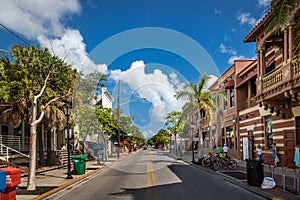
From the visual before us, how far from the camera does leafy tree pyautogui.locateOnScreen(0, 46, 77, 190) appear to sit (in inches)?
525

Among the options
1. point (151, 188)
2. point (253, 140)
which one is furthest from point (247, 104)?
point (151, 188)

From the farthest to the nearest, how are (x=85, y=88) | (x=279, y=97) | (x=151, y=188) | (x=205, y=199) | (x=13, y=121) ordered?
(x=85, y=88) < (x=13, y=121) < (x=279, y=97) < (x=151, y=188) < (x=205, y=199)

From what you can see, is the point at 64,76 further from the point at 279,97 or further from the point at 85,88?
the point at 279,97

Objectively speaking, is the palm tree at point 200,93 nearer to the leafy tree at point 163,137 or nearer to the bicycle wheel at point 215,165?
the bicycle wheel at point 215,165

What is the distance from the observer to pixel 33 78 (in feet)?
50.2

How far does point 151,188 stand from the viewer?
13.2 meters

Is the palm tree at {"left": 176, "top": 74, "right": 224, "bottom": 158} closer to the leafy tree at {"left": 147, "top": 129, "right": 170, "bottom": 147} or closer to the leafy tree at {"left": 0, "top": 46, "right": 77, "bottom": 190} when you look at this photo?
the leafy tree at {"left": 0, "top": 46, "right": 77, "bottom": 190}

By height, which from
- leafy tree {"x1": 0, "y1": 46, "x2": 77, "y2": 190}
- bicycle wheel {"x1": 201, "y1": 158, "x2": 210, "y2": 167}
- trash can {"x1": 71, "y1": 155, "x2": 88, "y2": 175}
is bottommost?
bicycle wheel {"x1": 201, "y1": 158, "x2": 210, "y2": 167}

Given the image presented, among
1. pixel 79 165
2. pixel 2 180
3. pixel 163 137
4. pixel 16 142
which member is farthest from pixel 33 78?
pixel 163 137

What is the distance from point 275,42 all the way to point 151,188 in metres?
11.9

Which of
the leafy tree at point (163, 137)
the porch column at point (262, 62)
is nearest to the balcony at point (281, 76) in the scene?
the porch column at point (262, 62)

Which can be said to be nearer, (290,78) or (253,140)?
(290,78)

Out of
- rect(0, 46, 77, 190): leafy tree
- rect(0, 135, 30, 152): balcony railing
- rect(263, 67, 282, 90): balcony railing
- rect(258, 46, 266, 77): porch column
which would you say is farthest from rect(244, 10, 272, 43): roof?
rect(0, 135, 30, 152): balcony railing

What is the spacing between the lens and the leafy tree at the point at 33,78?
13.3 meters
